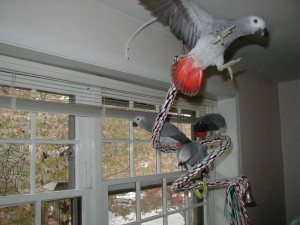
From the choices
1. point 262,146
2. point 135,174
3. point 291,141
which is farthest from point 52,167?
point 291,141

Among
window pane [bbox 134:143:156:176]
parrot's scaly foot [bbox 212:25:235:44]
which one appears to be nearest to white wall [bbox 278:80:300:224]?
window pane [bbox 134:143:156:176]

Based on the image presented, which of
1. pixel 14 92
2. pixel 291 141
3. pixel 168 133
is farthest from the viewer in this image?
pixel 291 141

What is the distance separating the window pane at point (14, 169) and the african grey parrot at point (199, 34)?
81cm

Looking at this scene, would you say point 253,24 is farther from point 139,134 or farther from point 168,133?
point 139,134

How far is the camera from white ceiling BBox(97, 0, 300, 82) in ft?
4.17

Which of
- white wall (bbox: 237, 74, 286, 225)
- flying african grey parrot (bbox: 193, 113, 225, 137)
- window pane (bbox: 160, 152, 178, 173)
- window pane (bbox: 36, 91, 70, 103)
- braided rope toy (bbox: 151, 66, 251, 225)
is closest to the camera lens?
braided rope toy (bbox: 151, 66, 251, 225)

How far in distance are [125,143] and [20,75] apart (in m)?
0.71

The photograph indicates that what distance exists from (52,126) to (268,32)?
4.66 feet

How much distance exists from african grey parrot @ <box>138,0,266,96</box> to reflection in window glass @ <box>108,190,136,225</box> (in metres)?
0.96

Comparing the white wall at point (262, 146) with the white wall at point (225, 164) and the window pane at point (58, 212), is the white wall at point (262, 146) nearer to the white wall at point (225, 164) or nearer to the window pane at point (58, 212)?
the white wall at point (225, 164)

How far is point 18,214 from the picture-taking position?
112cm

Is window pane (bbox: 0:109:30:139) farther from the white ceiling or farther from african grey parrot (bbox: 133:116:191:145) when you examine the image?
the white ceiling

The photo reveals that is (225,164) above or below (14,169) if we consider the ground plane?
below

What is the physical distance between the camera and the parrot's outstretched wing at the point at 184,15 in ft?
2.59
